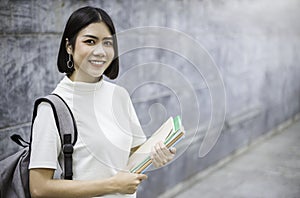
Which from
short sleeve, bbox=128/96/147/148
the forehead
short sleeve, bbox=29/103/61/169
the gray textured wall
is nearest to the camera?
short sleeve, bbox=29/103/61/169

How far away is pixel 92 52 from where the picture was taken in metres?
1.83

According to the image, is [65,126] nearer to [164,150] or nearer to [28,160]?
[28,160]

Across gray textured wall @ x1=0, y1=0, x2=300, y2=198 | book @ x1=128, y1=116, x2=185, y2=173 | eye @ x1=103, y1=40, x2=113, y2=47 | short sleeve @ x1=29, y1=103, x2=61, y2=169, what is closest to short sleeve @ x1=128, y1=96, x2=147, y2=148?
book @ x1=128, y1=116, x2=185, y2=173

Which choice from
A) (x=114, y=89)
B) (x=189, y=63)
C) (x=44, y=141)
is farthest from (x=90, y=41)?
(x=189, y=63)

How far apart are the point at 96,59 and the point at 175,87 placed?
303 cm

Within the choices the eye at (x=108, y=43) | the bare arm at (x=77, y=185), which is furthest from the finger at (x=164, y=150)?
the eye at (x=108, y=43)

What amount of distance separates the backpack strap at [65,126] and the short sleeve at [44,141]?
0.02 metres

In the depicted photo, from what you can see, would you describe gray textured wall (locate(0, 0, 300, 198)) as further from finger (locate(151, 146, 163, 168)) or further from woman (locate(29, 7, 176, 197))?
finger (locate(151, 146, 163, 168))

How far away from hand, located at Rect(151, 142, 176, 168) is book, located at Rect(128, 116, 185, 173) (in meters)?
0.02

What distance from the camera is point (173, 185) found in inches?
197

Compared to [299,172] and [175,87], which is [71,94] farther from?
[299,172]

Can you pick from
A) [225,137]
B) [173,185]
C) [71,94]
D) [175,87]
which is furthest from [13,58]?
[225,137]

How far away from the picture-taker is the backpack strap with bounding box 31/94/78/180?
68.1 inches

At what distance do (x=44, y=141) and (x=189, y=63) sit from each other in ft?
11.6
